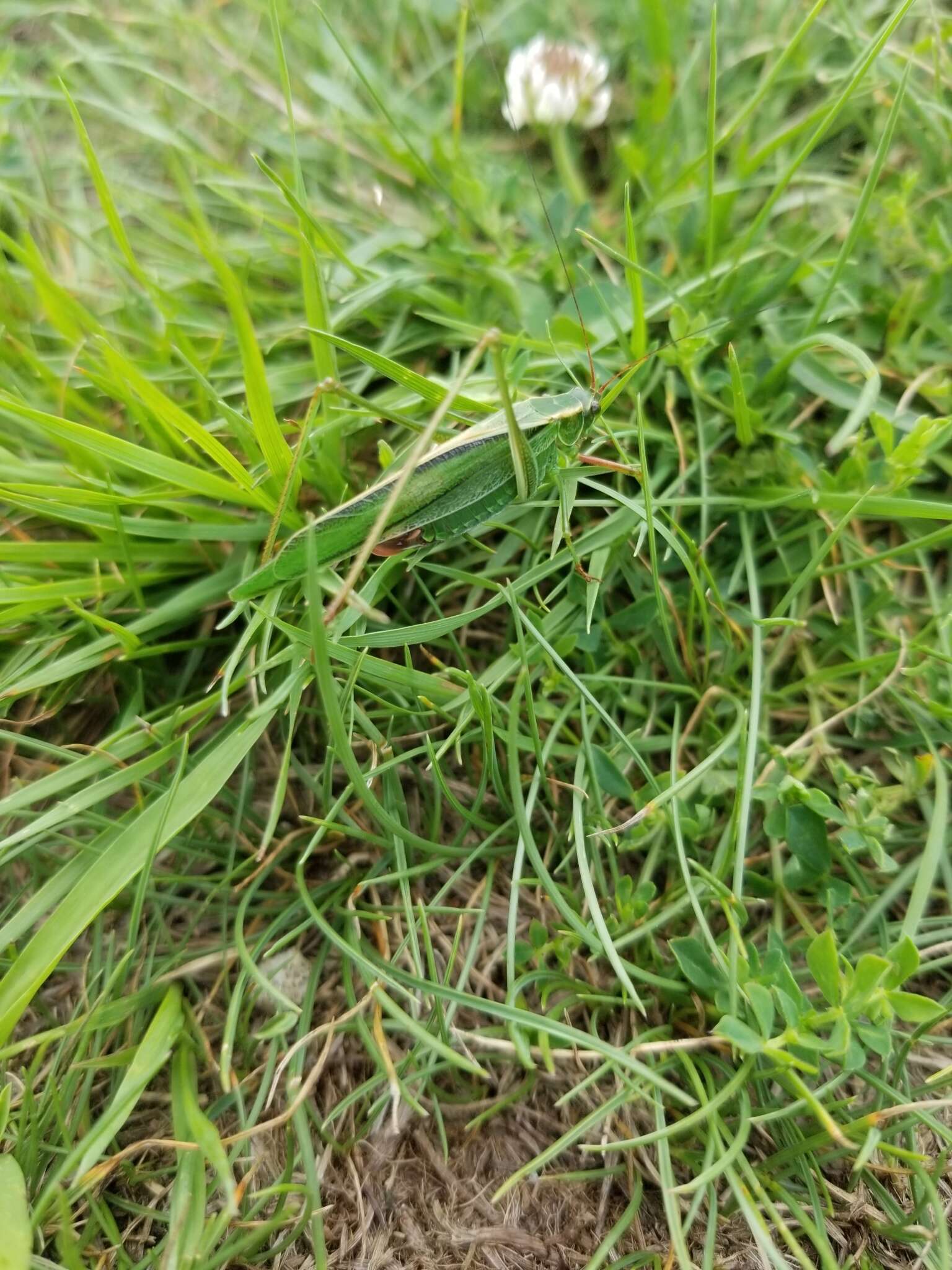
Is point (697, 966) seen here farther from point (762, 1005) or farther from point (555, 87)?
point (555, 87)

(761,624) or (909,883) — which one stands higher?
(761,624)

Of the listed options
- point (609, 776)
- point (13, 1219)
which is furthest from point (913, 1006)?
point (13, 1219)

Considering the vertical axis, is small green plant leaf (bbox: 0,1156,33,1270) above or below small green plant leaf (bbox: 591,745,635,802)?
below

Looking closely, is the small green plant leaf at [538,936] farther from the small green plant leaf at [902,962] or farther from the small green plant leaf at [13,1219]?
the small green plant leaf at [13,1219]

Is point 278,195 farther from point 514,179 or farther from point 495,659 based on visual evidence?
point 495,659

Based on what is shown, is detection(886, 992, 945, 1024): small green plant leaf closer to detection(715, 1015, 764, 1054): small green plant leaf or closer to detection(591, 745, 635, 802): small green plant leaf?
detection(715, 1015, 764, 1054): small green plant leaf

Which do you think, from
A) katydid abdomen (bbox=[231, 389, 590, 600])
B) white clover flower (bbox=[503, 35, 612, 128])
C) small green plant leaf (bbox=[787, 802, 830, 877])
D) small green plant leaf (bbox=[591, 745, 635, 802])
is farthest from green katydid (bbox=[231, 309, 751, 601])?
white clover flower (bbox=[503, 35, 612, 128])

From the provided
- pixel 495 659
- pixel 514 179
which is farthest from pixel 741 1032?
pixel 514 179
